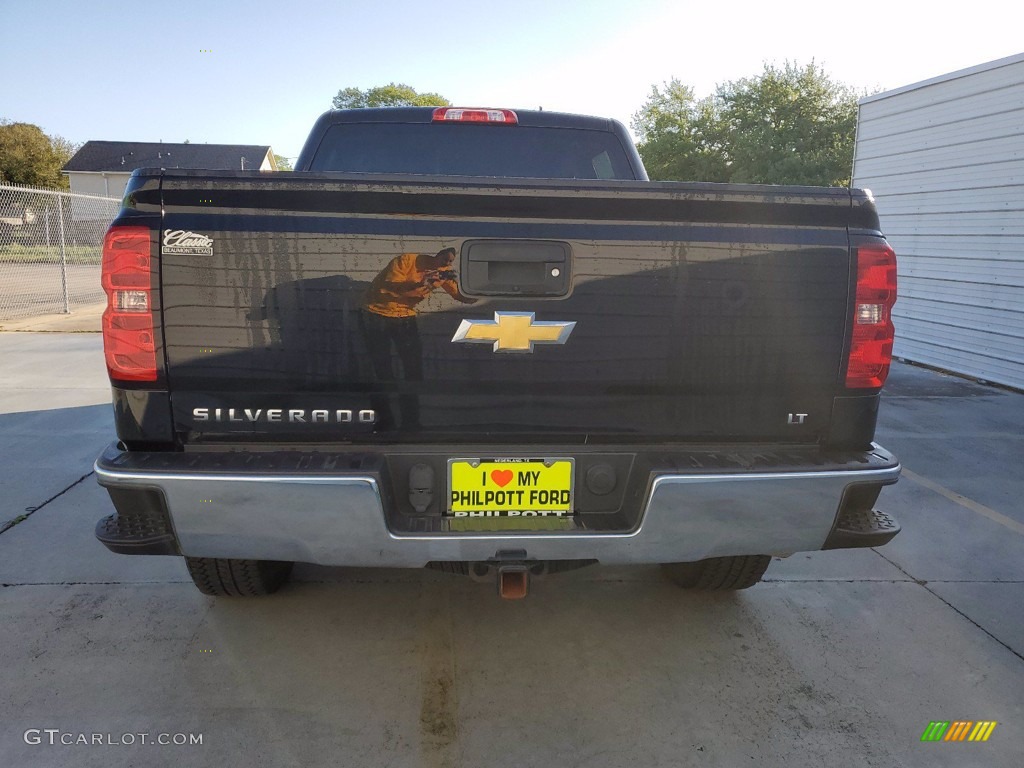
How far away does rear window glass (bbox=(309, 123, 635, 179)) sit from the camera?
379 centimetres

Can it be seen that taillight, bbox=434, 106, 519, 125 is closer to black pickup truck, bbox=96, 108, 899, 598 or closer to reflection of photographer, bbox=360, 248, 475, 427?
black pickup truck, bbox=96, 108, 899, 598

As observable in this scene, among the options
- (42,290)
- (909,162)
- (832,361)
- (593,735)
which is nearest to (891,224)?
(909,162)

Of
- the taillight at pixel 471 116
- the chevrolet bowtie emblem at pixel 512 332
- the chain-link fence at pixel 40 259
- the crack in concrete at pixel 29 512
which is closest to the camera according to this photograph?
the chevrolet bowtie emblem at pixel 512 332

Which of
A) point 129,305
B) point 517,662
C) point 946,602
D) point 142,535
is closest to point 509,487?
point 517,662

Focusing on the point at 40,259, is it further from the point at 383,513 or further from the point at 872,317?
the point at 872,317

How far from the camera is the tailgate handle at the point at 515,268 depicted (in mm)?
2193

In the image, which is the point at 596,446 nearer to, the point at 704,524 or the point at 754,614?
the point at 704,524

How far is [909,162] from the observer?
9820mm

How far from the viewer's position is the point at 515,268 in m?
2.21

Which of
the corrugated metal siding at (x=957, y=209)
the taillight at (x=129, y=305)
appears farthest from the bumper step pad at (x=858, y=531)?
the corrugated metal siding at (x=957, y=209)

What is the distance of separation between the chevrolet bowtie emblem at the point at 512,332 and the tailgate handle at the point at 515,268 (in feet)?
0.26

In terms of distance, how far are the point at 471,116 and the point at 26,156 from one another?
50.1 m

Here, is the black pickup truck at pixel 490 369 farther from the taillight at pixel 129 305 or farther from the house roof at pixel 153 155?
the house roof at pixel 153 155

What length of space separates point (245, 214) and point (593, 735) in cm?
195
